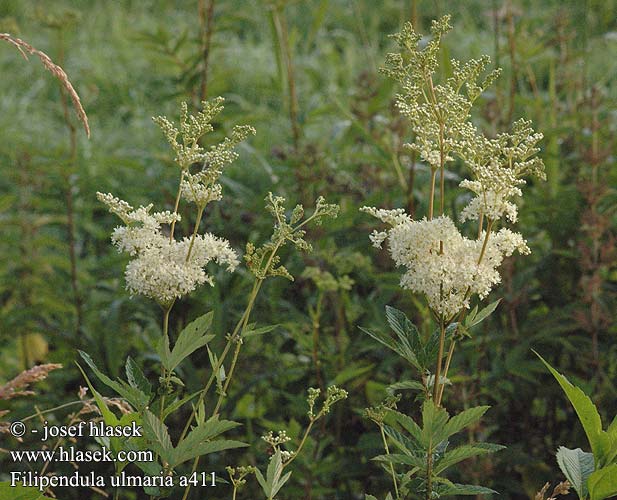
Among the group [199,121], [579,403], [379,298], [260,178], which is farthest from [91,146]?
[579,403]

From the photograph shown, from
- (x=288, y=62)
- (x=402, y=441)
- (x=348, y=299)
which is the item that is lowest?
(x=348, y=299)

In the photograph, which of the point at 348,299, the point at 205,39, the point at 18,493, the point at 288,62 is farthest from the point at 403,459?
the point at 288,62

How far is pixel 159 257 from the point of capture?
132cm

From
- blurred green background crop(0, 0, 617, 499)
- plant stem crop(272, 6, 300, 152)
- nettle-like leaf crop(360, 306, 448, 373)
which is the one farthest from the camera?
plant stem crop(272, 6, 300, 152)

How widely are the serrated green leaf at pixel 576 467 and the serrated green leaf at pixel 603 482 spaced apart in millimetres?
50

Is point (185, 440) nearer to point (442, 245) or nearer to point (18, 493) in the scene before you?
point (18, 493)

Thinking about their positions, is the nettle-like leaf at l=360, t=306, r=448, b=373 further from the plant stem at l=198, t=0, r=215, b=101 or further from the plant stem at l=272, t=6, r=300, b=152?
the plant stem at l=272, t=6, r=300, b=152

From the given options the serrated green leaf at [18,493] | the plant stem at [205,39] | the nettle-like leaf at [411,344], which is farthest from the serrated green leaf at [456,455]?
the plant stem at [205,39]

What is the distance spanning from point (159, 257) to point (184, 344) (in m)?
0.13

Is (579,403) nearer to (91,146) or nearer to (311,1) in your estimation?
(91,146)

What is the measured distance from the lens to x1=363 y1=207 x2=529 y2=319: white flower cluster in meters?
1.24

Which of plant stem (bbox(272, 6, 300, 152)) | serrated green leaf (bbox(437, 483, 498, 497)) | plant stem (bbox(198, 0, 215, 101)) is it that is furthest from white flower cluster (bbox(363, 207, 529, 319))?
plant stem (bbox(272, 6, 300, 152))

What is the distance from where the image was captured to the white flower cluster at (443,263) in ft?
4.08

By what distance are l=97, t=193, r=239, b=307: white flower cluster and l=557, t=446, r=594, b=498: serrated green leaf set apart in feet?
1.82
